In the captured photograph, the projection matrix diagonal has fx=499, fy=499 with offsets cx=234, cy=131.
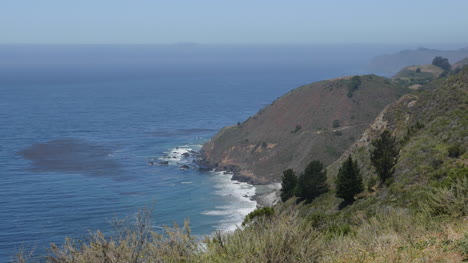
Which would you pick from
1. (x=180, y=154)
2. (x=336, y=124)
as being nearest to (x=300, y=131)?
(x=336, y=124)

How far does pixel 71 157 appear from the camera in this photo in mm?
88188

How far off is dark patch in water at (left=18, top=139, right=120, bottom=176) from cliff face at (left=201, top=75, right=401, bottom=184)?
1781 centimetres

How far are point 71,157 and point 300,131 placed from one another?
41.2 metres

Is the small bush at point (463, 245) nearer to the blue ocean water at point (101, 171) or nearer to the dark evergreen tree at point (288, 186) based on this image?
the blue ocean water at point (101, 171)

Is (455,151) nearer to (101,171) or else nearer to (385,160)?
(385,160)

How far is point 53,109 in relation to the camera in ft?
459

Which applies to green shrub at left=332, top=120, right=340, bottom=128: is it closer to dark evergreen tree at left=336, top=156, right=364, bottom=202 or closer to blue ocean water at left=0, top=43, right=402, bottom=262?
blue ocean water at left=0, top=43, right=402, bottom=262

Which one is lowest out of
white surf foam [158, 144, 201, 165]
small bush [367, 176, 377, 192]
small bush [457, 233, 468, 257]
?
white surf foam [158, 144, 201, 165]

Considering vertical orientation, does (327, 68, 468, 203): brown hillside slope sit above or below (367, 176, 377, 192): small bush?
above

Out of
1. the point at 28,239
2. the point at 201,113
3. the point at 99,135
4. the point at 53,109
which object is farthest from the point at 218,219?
the point at 53,109

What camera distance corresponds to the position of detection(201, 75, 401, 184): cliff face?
263ft

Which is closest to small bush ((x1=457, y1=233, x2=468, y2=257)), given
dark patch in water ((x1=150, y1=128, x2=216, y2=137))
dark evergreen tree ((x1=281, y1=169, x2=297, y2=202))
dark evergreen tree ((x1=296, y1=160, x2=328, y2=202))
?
dark evergreen tree ((x1=296, y1=160, x2=328, y2=202))

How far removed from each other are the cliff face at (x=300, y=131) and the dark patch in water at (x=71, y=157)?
17.8 meters

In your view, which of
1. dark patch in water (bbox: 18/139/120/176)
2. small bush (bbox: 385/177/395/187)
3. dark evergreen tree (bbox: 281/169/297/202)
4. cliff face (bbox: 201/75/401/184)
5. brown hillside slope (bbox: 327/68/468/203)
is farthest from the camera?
dark patch in water (bbox: 18/139/120/176)
